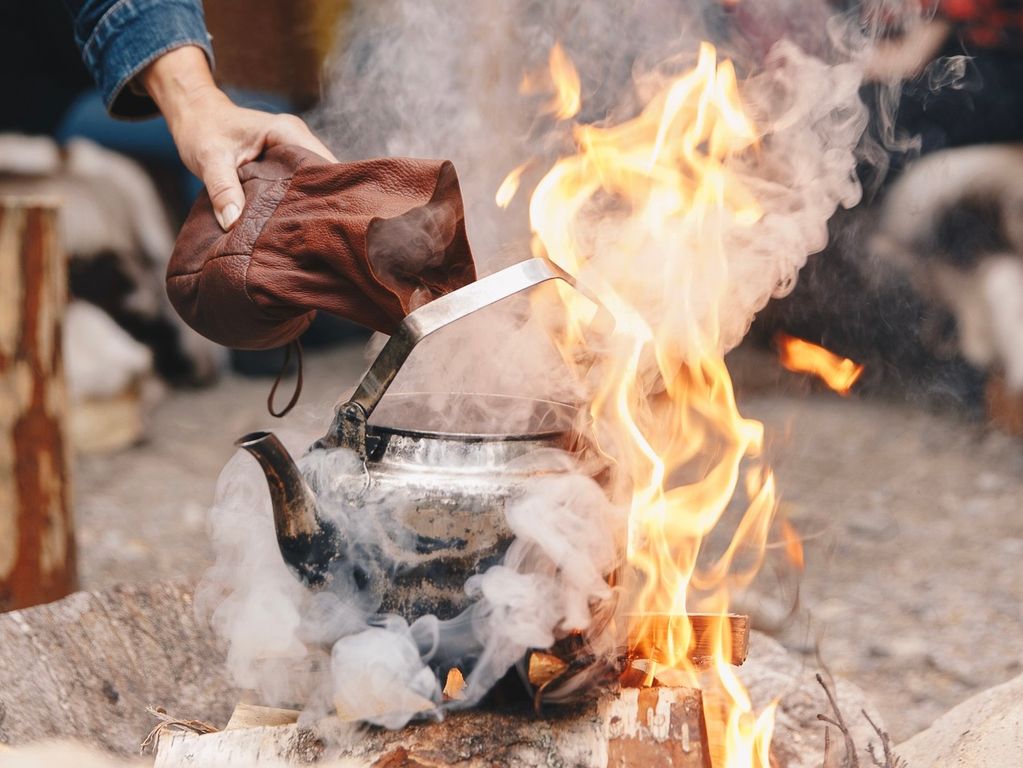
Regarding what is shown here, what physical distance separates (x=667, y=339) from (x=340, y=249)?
2.33ft

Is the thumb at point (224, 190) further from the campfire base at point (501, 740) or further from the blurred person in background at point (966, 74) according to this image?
the blurred person in background at point (966, 74)

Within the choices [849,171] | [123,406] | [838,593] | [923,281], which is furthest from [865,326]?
[123,406]

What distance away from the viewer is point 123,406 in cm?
540

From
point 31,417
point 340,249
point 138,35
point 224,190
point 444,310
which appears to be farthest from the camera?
point 31,417

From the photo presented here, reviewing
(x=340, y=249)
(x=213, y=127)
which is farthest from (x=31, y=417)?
(x=340, y=249)

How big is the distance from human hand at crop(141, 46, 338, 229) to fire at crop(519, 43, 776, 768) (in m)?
0.54

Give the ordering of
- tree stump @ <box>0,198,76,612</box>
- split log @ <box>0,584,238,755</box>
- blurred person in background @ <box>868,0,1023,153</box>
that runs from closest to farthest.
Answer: split log @ <box>0,584,238,755</box>
tree stump @ <box>0,198,76,612</box>
blurred person in background @ <box>868,0,1023,153</box>

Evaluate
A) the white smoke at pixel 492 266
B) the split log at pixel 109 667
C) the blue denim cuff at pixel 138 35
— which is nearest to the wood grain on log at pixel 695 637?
the white smoke at pixel 492 266

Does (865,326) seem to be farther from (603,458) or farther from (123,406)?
(603,458)

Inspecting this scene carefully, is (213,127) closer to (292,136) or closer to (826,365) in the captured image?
(292,136)

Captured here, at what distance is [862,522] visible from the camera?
4.57 metres

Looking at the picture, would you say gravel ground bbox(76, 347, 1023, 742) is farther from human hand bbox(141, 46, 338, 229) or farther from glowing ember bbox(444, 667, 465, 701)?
glowing ember bbox(444, 667, 465, 701)

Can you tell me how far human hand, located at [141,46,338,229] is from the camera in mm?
1918

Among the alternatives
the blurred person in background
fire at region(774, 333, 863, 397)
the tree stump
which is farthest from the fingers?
the blurred person in background
